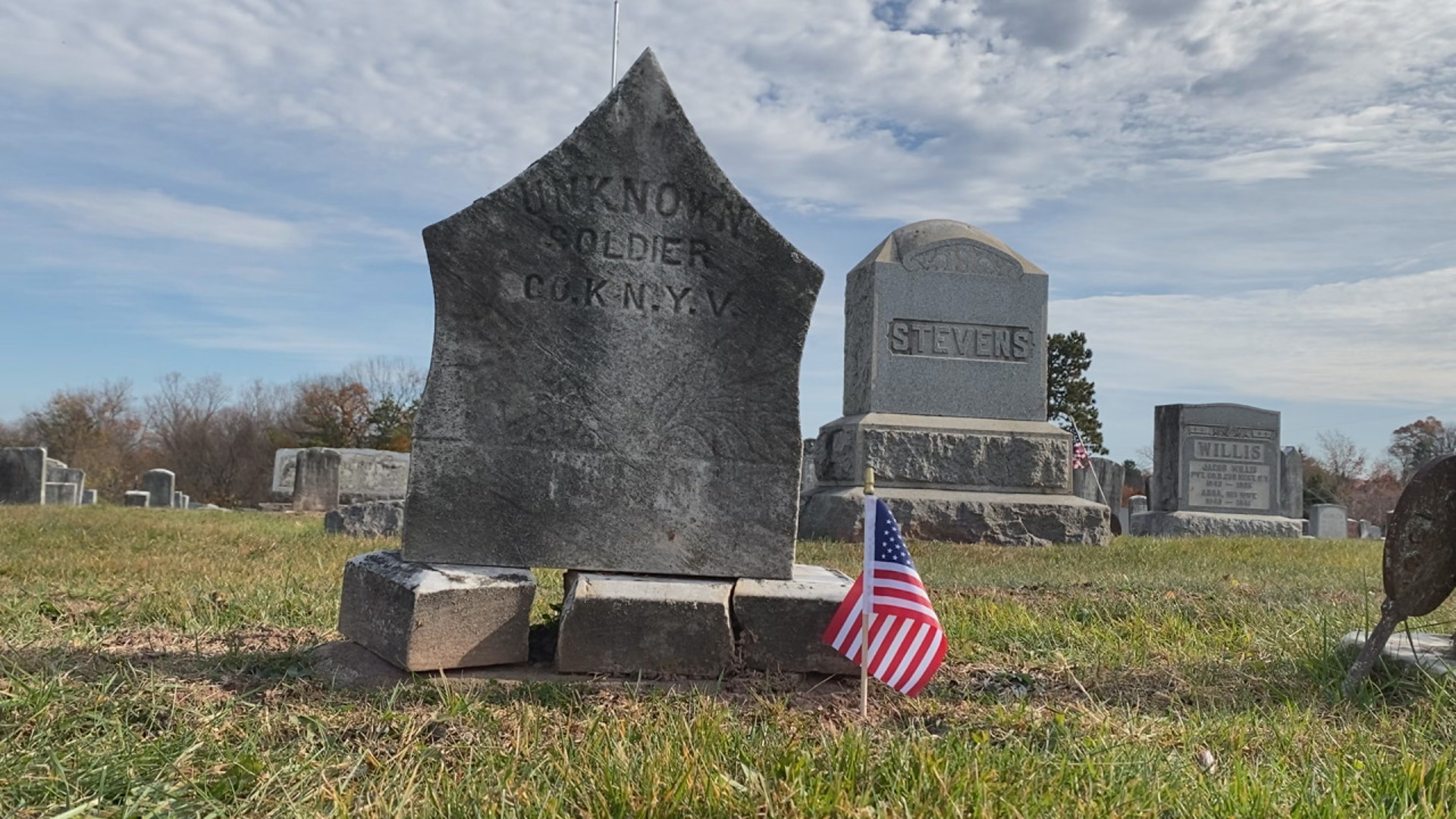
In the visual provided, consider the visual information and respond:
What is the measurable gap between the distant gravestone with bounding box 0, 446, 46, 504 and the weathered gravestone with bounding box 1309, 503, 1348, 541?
2500 cm

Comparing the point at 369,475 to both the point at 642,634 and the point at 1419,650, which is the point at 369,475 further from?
the point at 1419,650

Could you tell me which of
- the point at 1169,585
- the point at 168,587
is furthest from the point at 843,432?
the point at 168,587

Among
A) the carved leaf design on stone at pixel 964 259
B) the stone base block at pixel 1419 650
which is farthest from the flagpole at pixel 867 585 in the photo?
the carved leaf design on stone at pixel 964 259

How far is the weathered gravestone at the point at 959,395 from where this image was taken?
32.4 ft

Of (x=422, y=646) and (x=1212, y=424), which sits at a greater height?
(x=1212, y=424)

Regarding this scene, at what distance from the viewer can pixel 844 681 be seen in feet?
11.4

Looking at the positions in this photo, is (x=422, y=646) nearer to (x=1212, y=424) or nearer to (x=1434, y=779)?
(x=1434, y=779)

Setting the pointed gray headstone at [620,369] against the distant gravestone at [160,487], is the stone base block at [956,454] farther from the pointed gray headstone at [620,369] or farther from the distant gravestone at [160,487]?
the distant gravestone at [160,487]

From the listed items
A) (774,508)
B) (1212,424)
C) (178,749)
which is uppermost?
(1212,424)

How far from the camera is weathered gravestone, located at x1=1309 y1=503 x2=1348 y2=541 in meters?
23.6

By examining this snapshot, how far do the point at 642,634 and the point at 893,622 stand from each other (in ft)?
2.51

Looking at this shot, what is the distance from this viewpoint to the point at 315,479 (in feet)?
66.6

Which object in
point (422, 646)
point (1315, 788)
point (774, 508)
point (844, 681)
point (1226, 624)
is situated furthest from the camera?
point (1226, 624)

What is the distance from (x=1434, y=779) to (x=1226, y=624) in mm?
2415
